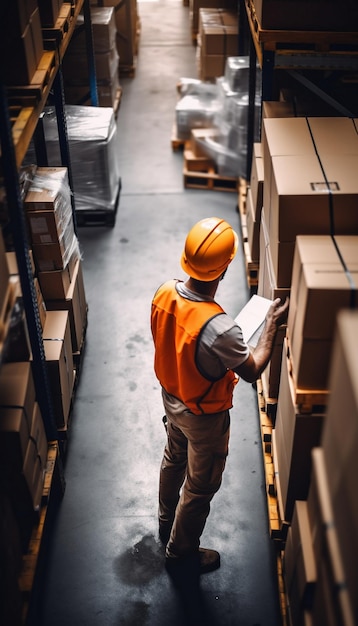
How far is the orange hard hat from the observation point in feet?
10.6

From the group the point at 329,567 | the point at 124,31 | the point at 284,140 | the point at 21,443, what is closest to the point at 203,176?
the point at 284,140

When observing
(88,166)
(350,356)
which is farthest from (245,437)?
(88,166)

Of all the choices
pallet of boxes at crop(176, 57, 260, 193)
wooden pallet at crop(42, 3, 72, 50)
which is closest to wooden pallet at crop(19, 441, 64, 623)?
wooden pallet at crop(42, 3, 72, 50)

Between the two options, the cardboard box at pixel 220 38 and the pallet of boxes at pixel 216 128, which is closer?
the pallet of boxes at pixel 216 128

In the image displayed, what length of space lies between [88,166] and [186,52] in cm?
756

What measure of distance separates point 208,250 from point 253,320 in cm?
71

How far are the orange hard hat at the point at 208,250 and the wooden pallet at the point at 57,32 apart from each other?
7.21ft

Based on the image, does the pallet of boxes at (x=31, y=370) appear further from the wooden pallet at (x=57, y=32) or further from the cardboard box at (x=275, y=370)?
the cardboard box at (x=275, y=370)

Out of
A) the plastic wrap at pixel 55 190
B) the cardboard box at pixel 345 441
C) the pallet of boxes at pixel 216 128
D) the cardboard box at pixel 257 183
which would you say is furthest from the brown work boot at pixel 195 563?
the pallet of boxes at pixel 216 128

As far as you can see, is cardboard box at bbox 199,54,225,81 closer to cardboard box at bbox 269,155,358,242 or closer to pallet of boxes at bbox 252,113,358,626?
pallet of boxes at bbox 252,113,358,626

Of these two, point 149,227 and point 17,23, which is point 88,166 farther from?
point 17,23

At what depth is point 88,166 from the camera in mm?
7250

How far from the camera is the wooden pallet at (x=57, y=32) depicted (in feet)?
15.2

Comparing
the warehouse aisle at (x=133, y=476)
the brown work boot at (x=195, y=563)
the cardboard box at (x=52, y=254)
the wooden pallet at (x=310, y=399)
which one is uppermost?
the wooden pallet at (x=310, y=399)
